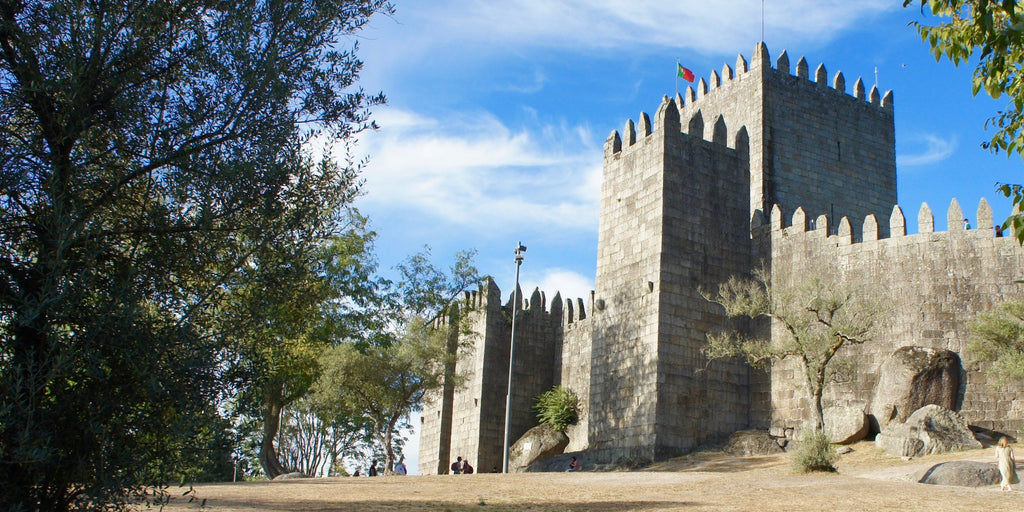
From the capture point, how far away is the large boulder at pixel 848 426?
1966cm

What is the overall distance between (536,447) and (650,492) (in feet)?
39.6

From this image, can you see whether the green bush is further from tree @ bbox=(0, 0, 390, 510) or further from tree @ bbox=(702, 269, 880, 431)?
tree @ bbox=(0, 0, 390, 510)

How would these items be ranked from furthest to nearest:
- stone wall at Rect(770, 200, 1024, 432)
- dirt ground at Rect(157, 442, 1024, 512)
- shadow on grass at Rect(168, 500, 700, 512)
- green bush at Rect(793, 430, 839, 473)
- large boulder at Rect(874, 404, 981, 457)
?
stone wall at Rect(770, 200, 1024, 432) < large boulder at Rect(874, 404, 981, 457) < green bush at Rect(793, 430, 839, 473) < dirt ground at Rect(157, 442, 1024, 512) < shadow on grass at Rect(168, 500, 700, 512)

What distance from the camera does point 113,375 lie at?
8523 millimetres

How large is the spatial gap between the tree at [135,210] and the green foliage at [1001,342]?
13.1 meters

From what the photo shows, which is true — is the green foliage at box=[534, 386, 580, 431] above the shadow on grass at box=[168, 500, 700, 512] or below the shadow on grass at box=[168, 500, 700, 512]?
above

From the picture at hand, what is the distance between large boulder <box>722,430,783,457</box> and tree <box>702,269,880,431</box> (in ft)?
4.76

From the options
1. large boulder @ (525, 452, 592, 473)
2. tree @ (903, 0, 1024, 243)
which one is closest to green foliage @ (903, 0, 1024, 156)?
tree @ (903, 0, 1024, 243)

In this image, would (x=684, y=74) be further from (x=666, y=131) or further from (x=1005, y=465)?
(x=1005, y=465)

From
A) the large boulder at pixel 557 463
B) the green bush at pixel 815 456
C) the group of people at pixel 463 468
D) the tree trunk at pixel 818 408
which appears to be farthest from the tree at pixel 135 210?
the group of people at pixel 463 468

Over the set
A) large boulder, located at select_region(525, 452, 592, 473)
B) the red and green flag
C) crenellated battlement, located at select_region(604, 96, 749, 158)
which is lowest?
large boulder, located at select_region(525, 452, 592, 473)

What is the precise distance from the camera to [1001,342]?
18.6m

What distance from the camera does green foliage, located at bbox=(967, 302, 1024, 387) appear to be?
18219 millimetres

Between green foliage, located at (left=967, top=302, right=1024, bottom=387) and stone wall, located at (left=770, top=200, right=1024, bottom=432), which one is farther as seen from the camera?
stone wall, located at (left=770, top=200, right=1024, bottom=432)
